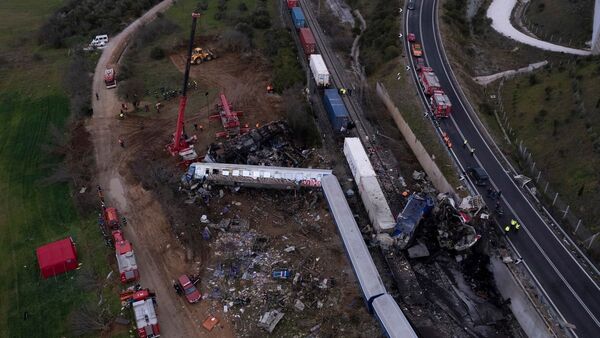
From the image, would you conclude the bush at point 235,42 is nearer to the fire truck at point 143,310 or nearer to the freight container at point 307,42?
the freight container at point 307,42

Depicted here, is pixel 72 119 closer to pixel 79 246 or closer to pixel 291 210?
pixel 79 246

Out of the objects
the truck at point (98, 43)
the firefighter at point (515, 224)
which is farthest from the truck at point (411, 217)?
the truck at point (98, 43)

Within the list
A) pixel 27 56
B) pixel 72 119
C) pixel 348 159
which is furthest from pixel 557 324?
pixel 27 56

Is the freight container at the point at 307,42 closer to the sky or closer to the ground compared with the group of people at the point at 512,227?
closer to the sky

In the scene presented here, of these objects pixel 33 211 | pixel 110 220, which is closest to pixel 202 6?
pixel 33 211

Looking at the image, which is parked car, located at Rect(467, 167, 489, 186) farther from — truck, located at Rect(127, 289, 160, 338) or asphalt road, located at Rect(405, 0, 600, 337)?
truck, located at Rect(127, 289, 160, 338)

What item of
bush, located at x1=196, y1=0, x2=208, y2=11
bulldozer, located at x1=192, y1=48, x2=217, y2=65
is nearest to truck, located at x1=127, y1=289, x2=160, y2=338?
bulldozer, located at x1=192, y1=48, x2=217, y2=65
